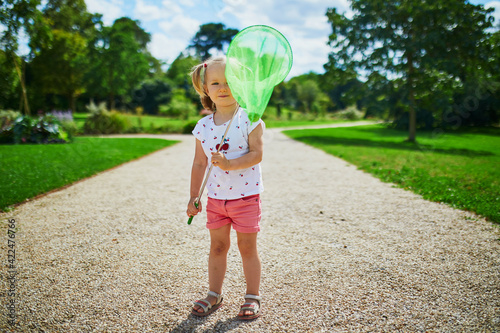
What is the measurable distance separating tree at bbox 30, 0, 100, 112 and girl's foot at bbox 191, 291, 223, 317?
30391 mm

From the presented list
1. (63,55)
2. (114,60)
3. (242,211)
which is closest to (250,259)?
(242,211)

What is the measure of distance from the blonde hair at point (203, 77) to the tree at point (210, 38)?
45.6 metres

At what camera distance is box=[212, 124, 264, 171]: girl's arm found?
228cm

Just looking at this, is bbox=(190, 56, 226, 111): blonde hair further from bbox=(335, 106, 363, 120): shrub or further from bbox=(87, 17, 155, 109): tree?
bbox=(335, 106, 363, 120): shrub

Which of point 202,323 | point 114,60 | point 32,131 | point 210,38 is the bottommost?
point 202,323

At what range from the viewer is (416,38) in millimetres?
17547

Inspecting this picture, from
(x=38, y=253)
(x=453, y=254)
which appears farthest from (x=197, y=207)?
(x=453, y=254)

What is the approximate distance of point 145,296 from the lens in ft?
9.07

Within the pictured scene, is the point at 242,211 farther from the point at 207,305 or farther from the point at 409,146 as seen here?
the point at 409,146

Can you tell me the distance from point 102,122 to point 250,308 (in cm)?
2168

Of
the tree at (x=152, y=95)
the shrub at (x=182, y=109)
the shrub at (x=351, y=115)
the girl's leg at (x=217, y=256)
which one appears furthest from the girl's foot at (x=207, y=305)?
the shrub at (x=351, y=115)

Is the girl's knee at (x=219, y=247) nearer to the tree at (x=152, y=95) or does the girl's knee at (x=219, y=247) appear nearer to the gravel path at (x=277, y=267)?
the gravel path at (x=277, y=267)

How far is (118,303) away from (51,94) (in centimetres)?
4177

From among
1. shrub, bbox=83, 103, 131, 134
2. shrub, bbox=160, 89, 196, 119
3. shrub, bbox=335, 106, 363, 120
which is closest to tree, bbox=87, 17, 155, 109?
shrub, bbox=160, 89, 196, 119
